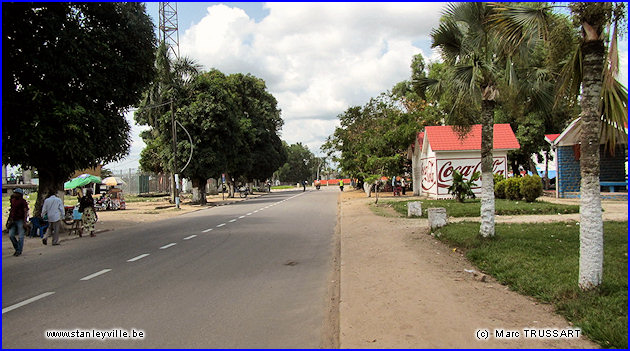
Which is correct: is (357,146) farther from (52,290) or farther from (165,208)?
(52,290)

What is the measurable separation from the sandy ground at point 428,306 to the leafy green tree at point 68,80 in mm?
9238

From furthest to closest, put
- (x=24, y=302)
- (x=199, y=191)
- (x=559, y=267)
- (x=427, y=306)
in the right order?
(x=199, y=191)
(x=559, y=267)
(x=24, y=302)
(x=427, y=306)

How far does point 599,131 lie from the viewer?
624cm

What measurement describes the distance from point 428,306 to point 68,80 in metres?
12.8

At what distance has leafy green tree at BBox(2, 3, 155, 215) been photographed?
12.9m

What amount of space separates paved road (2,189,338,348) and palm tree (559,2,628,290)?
11.5 feet

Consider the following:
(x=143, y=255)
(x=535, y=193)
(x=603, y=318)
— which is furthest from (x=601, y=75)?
(x=535, y=193)

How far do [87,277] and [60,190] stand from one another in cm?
1058

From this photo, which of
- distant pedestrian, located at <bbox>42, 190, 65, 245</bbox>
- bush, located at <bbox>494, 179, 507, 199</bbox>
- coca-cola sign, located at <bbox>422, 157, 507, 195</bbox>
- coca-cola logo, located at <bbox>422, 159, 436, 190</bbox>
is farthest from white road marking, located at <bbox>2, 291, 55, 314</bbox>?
coca-cola logo, located at <bbox>422, 159, 436, 190</bbox>

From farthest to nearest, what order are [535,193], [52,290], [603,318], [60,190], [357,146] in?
[357,146] → [535,193] → [60,190] → [52,290] → [603,318]

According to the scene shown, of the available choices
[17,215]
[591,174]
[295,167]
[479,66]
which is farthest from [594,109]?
[295,167]

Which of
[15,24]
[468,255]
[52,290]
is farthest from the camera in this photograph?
[15,24]

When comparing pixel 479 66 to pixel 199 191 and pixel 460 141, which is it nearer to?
pixel 460 141

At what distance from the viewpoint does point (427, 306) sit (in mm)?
6121
